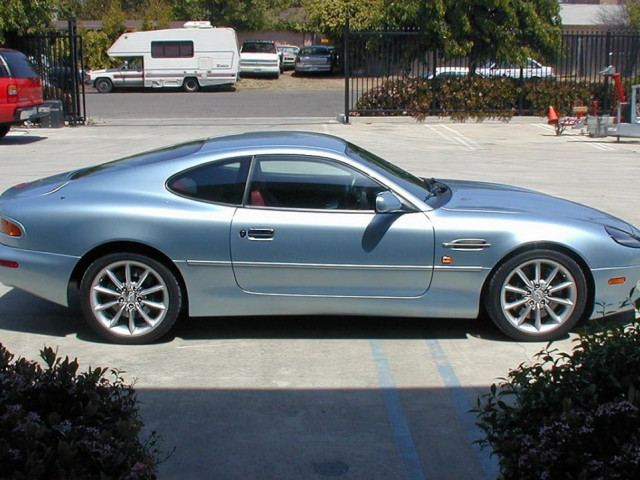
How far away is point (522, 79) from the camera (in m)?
23.9

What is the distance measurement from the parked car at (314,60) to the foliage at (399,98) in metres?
21.8

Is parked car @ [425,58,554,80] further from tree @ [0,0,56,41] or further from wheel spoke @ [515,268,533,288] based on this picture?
wheel spoke @ [515,268,533,288]

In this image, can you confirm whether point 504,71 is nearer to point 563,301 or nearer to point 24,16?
point 24,16

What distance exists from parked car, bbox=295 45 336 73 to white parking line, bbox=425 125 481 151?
23.5 m

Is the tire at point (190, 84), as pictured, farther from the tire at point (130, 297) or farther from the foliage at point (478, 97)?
the tire at point (130, 297)

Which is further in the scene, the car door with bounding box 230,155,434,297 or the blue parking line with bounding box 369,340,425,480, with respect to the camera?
the car door with bounding box 230,155,434,297

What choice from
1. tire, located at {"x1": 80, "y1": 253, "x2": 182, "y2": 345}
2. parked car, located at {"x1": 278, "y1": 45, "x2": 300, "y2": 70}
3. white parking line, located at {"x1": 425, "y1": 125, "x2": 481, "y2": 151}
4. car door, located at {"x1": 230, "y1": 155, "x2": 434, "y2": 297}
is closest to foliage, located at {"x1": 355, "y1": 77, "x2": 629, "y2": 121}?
white parking line, located at {"x1": 425, "y1": 125, "x2": 481, "y2": 151}

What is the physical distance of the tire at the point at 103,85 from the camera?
39.2m

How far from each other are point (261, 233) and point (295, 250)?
0.88ft

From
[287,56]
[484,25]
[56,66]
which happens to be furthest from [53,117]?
[287,56]

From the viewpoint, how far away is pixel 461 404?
5176 millimetres

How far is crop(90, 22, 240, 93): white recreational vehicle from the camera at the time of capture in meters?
38.6

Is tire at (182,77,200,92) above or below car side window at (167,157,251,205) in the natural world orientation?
above

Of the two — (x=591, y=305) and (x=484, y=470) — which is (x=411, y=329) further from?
(x=484, y=470)
